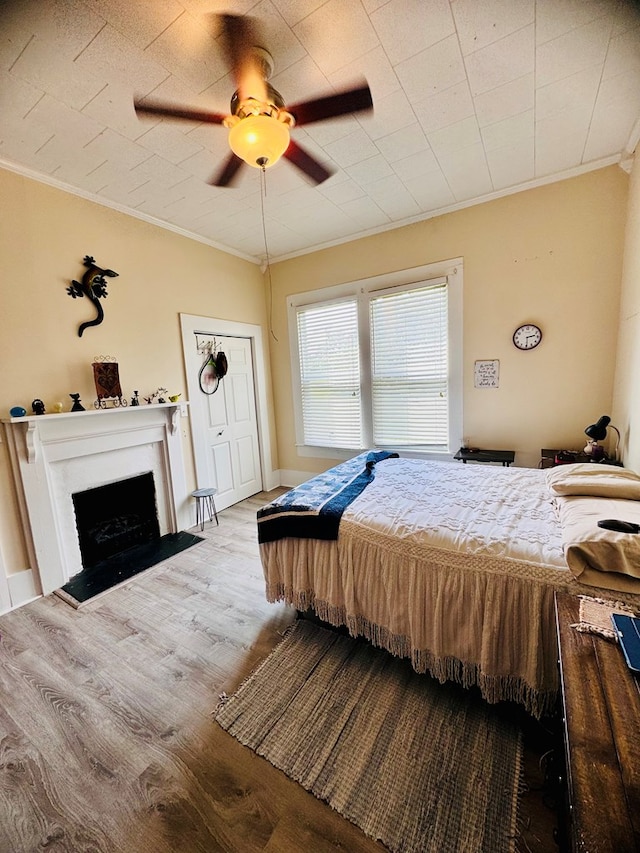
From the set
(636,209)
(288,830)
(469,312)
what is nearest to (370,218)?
(469,312)

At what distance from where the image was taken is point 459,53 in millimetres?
1592

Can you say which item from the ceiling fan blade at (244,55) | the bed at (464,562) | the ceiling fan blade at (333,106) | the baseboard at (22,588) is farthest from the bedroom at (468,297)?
the ceiling fan blade at (333,106)

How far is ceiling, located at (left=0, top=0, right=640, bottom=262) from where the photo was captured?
1397 millimetres

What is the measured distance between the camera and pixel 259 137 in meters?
1.49

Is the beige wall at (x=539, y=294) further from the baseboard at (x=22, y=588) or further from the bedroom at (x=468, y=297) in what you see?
the baseboard at (x=22, y=588)

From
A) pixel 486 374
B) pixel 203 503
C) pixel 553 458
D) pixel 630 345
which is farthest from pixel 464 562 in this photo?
pixel 203 503

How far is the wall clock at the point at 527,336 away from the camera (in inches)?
115

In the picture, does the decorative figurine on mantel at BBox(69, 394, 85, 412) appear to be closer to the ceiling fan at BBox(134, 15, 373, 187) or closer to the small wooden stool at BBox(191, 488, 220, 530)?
the small wooden stool at BBox(191, 488, 220, 530)

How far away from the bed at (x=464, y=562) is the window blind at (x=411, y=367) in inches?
55.0

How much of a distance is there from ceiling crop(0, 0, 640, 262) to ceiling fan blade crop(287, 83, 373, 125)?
204 mm

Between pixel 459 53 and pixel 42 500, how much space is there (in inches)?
141

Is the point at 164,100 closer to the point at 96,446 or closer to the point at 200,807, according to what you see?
the point at 96,446

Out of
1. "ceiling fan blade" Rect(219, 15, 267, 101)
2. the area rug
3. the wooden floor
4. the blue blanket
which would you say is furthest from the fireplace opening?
"ceiling fan blade" Rect(219, 15, 267, 101)

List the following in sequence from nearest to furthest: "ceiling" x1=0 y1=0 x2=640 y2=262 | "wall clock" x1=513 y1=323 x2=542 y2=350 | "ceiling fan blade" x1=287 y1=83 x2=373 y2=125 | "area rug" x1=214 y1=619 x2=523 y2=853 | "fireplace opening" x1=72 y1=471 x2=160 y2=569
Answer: "area rug" x1=214 y1=619 x2=523 y2=853 < "ceiling" x1=0 y1=0 x2=640 y2=262 < "ceiling fan blade" x1=287 y1=83 x2=373 y2=125 < "fireplace opening" x1=72 y1=471 x2=160 y2=569 < "wall clock" x1=513 y1=323 x2=542 y2=350
